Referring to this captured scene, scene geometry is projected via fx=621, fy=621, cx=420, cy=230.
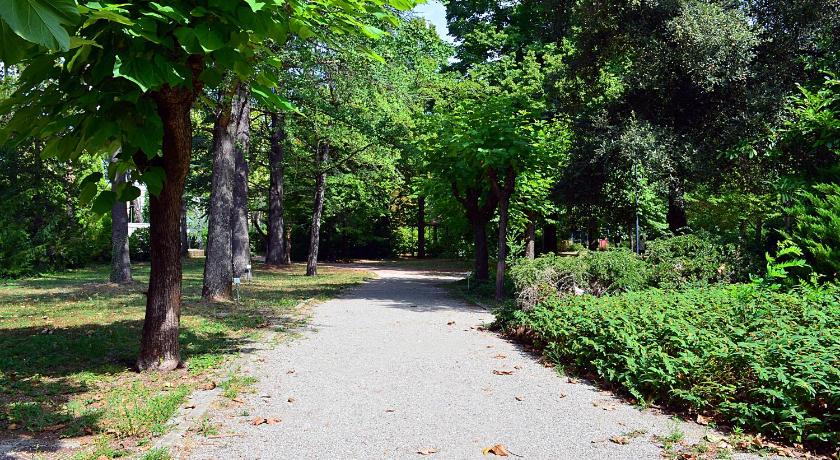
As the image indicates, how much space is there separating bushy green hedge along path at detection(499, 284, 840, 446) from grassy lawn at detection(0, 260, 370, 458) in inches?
164

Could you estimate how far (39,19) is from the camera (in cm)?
187

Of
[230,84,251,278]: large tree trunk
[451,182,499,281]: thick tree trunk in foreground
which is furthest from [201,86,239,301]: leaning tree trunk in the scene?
[451,182,499,281]: thick tree trunk in foreground

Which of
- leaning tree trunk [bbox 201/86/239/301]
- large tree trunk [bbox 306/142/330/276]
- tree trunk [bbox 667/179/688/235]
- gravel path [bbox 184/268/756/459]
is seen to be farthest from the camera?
large tree trunk [bbox 306/142/330/276]

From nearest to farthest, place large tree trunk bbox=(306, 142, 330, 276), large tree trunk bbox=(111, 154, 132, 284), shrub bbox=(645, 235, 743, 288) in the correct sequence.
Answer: shrub bbox=(645, 235, 743, 288) → large tree trunk bbox=(111, 154, 132, 284) → large tree trunk bbox=(306, 142, 330, 276)

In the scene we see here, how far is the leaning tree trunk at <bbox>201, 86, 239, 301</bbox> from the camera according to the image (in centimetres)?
1377

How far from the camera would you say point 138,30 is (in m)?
4.27

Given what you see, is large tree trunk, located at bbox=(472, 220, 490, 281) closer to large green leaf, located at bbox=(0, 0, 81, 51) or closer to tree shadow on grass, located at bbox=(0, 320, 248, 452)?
tree shadow on grass, located at bbox=(0, 320, 248, 452)

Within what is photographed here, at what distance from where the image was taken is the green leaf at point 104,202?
217 inches

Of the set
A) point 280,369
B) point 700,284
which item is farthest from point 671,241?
point 280,369

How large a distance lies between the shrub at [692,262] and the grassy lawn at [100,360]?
6.56m

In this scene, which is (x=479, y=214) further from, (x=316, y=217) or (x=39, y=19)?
(x=39, y=19)

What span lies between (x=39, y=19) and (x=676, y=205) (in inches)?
662

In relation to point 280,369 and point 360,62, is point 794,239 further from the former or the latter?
point 360,62

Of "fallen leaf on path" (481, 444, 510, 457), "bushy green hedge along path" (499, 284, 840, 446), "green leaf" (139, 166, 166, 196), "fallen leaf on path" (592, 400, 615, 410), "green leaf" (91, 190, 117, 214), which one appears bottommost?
"fallen leaf on path" (481, 444, 510, 457)
